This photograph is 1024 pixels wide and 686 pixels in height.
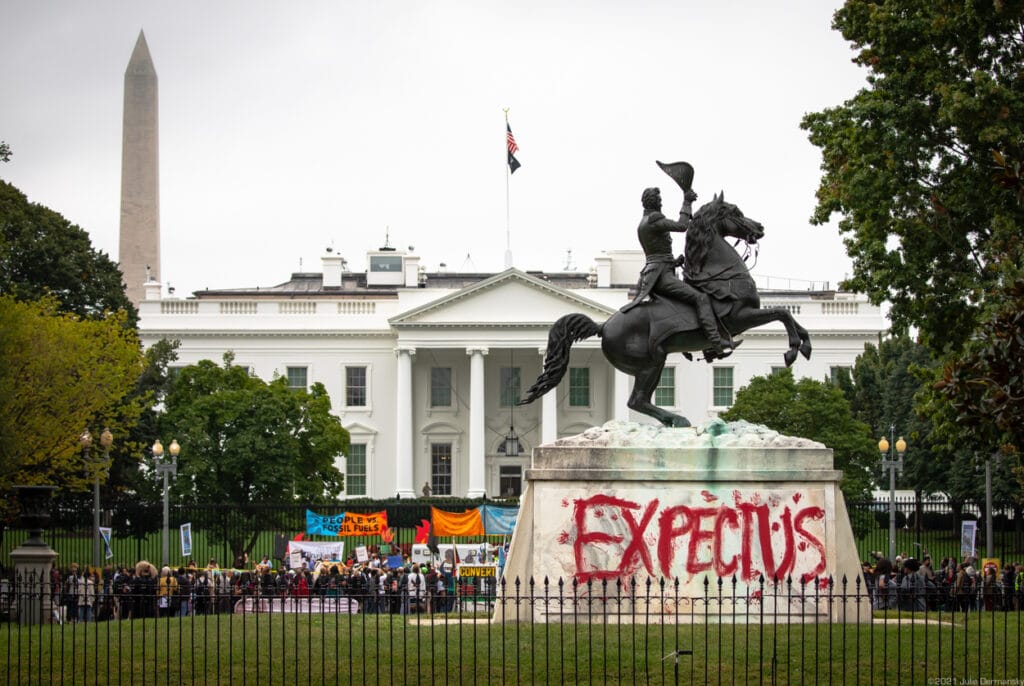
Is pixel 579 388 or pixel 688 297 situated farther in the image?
pixel 579 388

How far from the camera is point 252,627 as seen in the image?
1778 cm

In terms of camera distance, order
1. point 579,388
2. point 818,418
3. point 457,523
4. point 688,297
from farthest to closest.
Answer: point 579,388 < point 818,418 < point 457,523 < point 688,297

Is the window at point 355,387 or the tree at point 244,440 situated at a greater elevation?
the window at point 355,387

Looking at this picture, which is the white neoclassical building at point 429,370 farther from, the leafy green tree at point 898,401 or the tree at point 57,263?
the tree at point 57,263

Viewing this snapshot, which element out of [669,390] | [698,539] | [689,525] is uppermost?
[669,390]

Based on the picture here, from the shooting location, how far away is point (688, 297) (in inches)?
709

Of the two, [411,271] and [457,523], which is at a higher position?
[411,271]

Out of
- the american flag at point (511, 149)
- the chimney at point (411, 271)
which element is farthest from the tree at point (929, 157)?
the chimney at point (411, 271)

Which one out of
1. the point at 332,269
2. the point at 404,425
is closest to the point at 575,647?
the point at 404,425

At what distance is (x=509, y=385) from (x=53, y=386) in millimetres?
41190

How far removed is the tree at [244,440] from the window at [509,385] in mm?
21119

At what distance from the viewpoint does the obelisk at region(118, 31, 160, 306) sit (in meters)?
91.1

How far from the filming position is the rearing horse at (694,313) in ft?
59.3

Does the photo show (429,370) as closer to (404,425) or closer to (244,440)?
(404,425)
